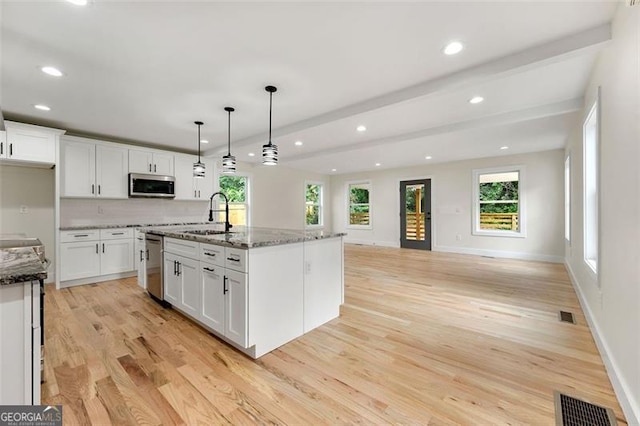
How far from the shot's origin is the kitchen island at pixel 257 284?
214cm

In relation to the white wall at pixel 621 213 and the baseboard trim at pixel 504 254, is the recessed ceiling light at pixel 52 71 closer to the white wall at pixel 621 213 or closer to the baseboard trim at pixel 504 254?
the white wall at pixel 621 213

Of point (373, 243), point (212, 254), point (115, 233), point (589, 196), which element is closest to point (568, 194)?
point (589, 196)

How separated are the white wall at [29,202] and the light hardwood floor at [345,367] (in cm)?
143

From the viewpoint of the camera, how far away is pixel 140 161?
4.98 meters

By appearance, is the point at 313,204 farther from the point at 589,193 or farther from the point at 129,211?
the point at 589,193

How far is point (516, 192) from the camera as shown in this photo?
6379 mm

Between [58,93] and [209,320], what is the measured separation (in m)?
3.07

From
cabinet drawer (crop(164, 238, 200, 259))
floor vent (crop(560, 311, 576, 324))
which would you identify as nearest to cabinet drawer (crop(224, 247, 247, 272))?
cabinet drawer (crop(164, 238, 200, 259))

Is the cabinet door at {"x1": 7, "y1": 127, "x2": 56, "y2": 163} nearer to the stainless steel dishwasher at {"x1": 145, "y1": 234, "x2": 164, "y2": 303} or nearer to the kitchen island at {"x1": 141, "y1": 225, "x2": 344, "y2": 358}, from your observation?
the stainless steel dishwasher at {"x1": 145, "y1": 234, "x2": 164, "y2": 303}

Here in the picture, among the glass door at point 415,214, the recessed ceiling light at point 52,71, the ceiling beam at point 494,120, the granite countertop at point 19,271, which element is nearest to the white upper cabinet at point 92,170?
the recessed ceiling light at point 52,71

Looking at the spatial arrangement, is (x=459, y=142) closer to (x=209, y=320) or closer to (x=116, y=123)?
(x=209, y=320)

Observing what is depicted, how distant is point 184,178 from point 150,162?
2.20 feet

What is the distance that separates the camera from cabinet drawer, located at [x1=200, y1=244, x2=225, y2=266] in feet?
7.64

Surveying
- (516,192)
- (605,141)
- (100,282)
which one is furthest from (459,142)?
(100,282)
